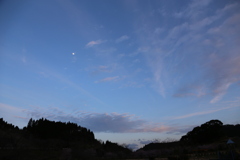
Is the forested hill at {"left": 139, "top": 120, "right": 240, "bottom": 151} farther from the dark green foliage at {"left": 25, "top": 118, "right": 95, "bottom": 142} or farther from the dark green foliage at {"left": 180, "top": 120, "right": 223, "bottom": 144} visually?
the dark green foliage at {"left": 25, "top": 118, "right": 95, "bottom": 142}

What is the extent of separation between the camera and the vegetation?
37.2m

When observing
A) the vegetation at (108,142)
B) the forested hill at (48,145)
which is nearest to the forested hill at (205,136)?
the vegetation at (108,142)

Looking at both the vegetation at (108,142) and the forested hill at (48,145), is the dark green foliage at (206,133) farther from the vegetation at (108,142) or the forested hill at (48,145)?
the forested hill at (48,145)

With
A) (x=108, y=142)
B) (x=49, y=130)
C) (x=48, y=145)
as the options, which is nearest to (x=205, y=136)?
(x=108, y=142)

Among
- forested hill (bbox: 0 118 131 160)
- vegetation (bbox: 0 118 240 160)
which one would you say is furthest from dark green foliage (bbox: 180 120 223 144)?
forested hill (bbox: 0 118 131 160)

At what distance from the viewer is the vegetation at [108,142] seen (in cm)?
3722

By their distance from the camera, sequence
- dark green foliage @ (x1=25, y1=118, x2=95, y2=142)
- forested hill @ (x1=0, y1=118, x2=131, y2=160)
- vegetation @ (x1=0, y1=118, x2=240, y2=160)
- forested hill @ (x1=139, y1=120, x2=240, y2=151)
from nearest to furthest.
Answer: vegetation @ (x1=0, y1=118, x2=240, y2=160) → forested hill @ (x1=0, y1=118, x2=131, y2=160) → forested hill @ (x1=139, y1=120, x2=240, y2=151) → dark green foliage @ (x1=25, y1=118, x2=95, y2=142)

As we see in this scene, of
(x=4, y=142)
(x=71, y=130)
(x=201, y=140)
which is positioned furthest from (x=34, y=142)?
(x=201, y=140)

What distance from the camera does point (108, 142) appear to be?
247ft

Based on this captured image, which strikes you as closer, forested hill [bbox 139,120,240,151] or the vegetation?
the vegetation

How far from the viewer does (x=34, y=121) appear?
9012 cm

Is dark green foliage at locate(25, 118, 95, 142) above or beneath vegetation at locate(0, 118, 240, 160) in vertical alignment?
above

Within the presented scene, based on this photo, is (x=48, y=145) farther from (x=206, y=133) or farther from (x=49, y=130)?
(x=206, y=133)

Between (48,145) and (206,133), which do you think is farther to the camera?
(48,145)
